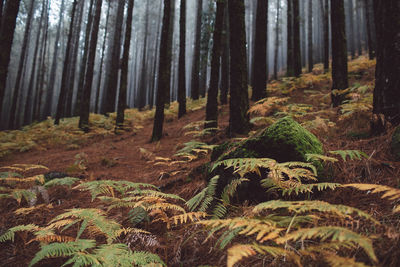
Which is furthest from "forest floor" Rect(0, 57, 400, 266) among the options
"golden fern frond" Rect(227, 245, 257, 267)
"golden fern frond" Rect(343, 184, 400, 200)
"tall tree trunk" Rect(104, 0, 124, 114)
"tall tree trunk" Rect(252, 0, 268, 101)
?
"tall tree trunk" Rect(104, 0, 124, 114)

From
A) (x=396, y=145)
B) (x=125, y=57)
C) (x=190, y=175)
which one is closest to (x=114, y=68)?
(x=125, y=57)

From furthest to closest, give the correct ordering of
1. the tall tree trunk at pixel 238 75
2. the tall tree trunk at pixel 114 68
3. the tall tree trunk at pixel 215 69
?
1. the tall tree trunk at pixel 114 68
2. the tall tree trunk at pixel 215 69
3. the tall tree trunk at pixel 238 75

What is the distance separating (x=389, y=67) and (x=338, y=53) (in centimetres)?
343

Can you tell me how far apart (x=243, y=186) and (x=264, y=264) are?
1.10m

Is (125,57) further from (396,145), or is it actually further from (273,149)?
(396,145)

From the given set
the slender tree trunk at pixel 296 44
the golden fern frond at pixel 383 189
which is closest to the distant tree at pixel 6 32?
the golden fern frond at pixel 383 189

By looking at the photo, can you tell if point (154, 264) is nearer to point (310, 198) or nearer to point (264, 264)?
point (264, 264)

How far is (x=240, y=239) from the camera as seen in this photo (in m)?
1.83

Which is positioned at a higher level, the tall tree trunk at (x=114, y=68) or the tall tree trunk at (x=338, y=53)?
the tall tree trunk at (x=114, y=68)

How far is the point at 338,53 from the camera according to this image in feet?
19.9

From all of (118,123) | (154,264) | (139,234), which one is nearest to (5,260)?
(139,234)

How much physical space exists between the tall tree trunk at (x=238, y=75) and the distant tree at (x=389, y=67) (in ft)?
8.02

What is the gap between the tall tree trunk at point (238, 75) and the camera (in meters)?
5.03

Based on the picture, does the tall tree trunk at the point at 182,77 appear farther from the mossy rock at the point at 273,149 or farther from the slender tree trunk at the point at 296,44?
the mossy rock at the point at 273,149
